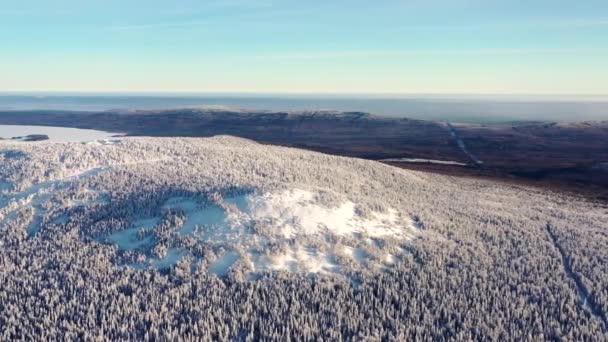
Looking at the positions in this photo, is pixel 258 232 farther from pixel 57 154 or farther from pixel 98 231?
pixel 57 154

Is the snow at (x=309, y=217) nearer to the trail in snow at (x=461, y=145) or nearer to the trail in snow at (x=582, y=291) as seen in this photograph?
the trail in snow at (x=582, y=291)

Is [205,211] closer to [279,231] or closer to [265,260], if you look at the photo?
[279,231]

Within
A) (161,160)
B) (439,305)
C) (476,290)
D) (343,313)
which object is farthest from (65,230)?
(476,290)

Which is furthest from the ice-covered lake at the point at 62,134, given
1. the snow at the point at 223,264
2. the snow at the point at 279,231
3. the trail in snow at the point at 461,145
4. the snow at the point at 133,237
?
the trail in snow at the point at 461,145

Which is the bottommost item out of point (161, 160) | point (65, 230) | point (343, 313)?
point (343, 313)

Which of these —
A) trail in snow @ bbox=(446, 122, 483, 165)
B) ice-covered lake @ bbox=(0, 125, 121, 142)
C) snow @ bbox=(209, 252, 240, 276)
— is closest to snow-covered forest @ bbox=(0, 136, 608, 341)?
snow @ bbox=(209, 252, 240, 276)

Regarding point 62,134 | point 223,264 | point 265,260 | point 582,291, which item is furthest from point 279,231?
point 62,134

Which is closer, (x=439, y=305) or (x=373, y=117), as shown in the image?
(x=439, y=305)

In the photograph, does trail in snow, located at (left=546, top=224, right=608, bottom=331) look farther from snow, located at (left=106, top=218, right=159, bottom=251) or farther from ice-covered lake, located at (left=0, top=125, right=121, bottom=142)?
ice-covered lake, located at (left=0, top=125, right=121, bottom=142)
